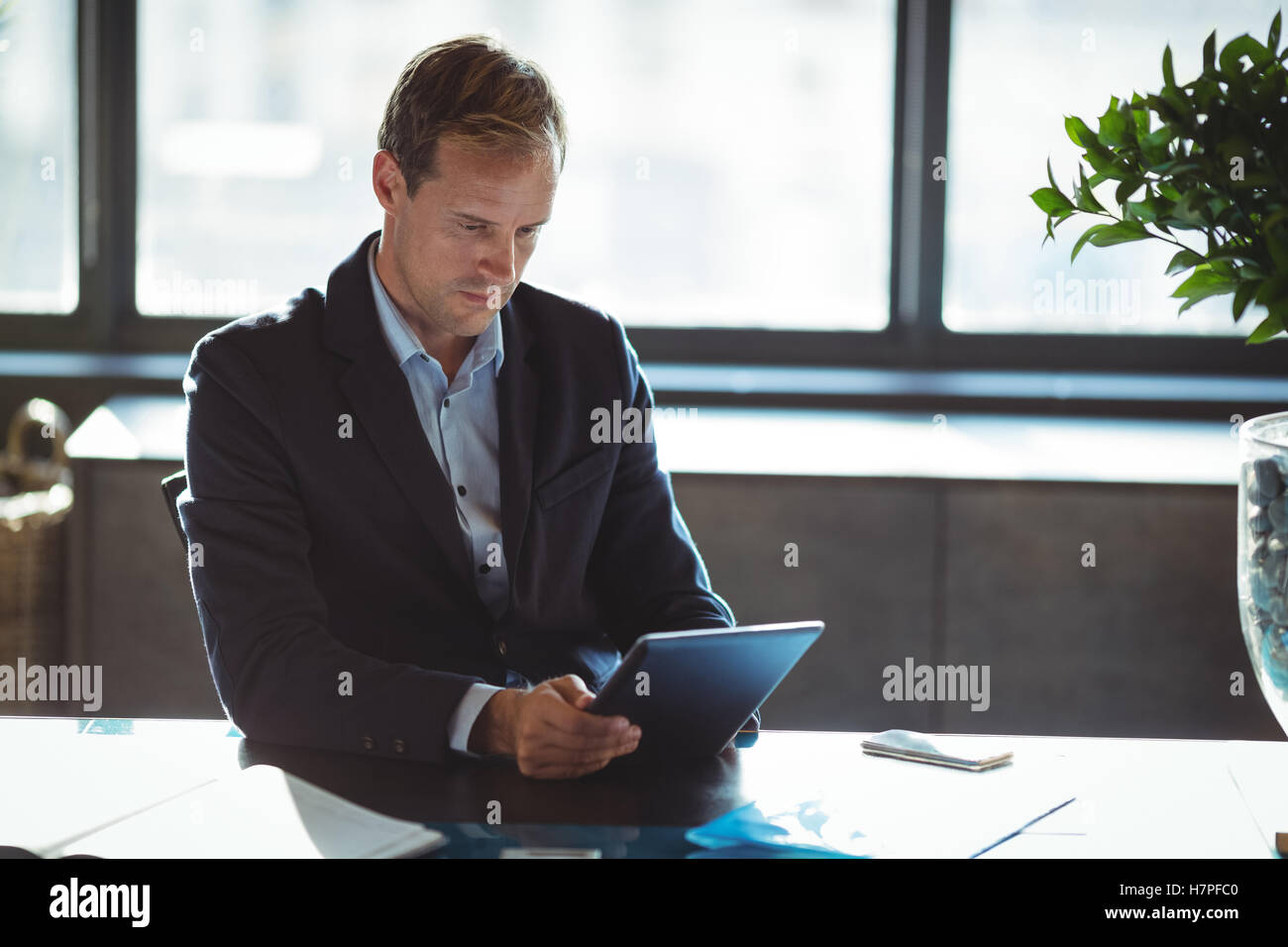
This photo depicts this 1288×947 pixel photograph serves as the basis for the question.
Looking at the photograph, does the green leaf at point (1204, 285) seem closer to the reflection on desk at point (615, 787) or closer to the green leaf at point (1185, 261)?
the green leaf at point (1185, 261)

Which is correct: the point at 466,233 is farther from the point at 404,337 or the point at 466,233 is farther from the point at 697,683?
the point at 697,683

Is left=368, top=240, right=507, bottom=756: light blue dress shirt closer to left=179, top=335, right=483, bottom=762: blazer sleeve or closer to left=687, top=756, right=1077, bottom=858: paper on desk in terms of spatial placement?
left=179, top=335, right=483, bottom=762: blazer sleeve

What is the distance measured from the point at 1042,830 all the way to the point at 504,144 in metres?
0.98

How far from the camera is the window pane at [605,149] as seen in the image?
11.3 feet

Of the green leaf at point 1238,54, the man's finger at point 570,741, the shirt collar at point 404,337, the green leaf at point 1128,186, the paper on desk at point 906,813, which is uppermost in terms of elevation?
the green leaf at point 1238,54

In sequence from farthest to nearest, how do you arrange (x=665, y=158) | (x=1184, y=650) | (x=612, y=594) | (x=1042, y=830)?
(x=665, y=158) → (x=1184, y=650) → (x=612, y=594) → (x=1042, y=830)

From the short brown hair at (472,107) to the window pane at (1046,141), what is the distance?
1.87 metres

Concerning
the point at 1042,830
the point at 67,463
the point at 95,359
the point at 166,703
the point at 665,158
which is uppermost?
the point at 665,158

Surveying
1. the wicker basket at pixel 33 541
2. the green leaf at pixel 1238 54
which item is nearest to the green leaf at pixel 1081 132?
the green leaf at pixel 1238 54

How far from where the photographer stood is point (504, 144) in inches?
68.1
